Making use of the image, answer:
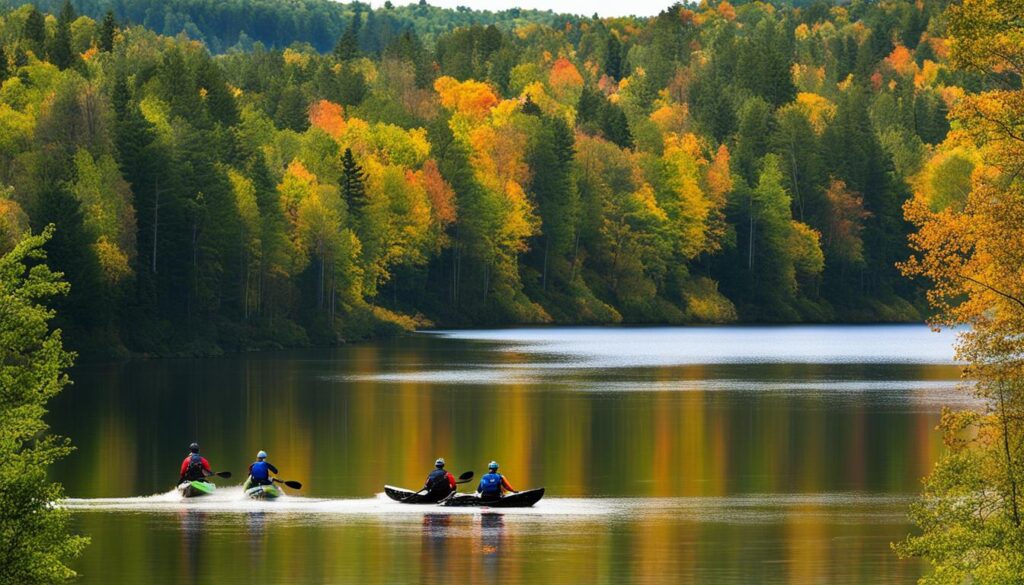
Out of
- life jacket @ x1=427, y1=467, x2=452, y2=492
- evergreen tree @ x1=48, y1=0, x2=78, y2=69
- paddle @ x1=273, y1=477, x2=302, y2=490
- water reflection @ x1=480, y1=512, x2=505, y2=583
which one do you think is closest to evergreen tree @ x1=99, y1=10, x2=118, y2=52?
evergreen tree @ x1=48, y1=0, x2=78, y2=69

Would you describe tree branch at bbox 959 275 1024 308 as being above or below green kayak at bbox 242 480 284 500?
above

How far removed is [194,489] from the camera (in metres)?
54.5

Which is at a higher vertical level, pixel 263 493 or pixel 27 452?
pixel 27 452

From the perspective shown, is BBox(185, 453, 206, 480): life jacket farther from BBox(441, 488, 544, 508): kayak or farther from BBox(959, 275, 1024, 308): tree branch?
BBox(959, 275, 1024, 308): tree branch

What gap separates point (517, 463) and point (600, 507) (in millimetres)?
10441

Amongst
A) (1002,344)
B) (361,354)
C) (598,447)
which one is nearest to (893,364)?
(361,354)

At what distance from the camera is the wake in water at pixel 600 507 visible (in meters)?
51.1

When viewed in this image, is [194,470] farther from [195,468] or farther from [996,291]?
[996,291]

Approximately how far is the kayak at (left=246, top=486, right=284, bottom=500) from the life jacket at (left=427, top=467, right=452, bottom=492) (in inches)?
185

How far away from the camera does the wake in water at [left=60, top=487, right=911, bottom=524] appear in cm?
5112

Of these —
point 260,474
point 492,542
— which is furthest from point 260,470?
point 492,542

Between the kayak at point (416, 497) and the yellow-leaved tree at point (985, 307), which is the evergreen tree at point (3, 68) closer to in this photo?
the kayak at point (416, 497)

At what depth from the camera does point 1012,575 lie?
1217 inches

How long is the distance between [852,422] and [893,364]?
41.8 metres
